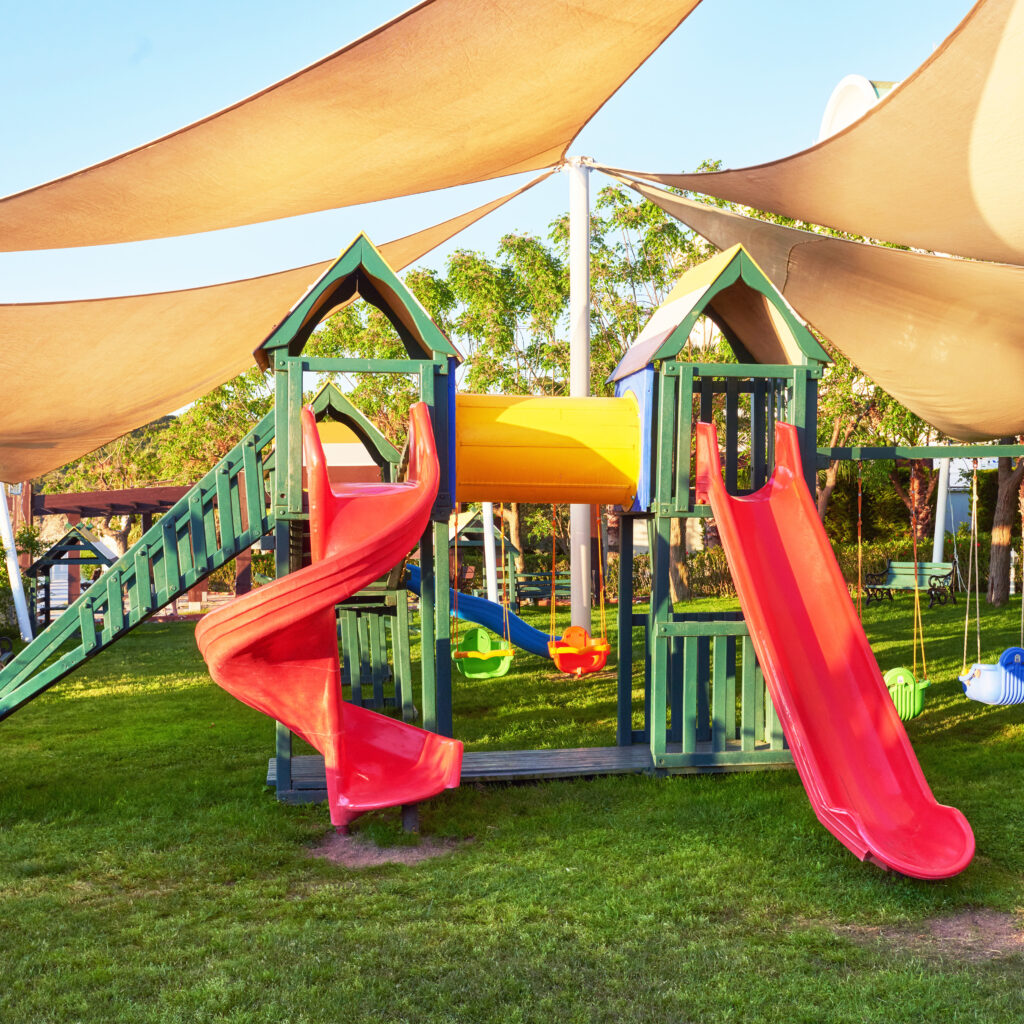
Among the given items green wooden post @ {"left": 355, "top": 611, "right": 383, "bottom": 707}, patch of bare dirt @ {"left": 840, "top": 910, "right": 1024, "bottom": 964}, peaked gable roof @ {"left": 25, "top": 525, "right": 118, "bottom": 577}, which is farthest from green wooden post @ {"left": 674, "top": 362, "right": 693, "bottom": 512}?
peaked gable roof @ {"left": 25, "top": 525, "right": 118, "bottom": 577}

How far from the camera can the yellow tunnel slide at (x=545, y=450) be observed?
7.09 meters

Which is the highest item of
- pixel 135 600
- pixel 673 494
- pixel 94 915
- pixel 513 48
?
pixel 513 48

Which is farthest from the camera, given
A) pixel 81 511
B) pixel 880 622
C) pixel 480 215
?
pixel 81 511

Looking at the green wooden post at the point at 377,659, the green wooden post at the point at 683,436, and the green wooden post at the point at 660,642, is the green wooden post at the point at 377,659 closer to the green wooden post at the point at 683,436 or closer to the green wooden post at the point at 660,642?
the green wooden post at the point at 660,642

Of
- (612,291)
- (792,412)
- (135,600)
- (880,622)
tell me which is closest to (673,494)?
(792,412)

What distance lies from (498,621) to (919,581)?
9.23 meters

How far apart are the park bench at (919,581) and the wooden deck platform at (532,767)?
1121 centimetres

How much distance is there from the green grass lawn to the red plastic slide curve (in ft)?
1.39

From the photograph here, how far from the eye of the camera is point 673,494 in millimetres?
6906

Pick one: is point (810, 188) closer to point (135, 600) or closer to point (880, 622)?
point (135, 600)

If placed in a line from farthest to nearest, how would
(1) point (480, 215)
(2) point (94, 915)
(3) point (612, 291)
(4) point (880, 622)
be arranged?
(3) point (612, 291) < (4) point (880, 622) < (1) point (480, 215) < (2) point (94, 915)

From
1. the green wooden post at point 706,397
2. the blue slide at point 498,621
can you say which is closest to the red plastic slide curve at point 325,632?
the green wooden post at point 706,397

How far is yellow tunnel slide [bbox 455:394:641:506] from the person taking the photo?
7.09 metres

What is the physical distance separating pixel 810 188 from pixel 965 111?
66.4 inches
